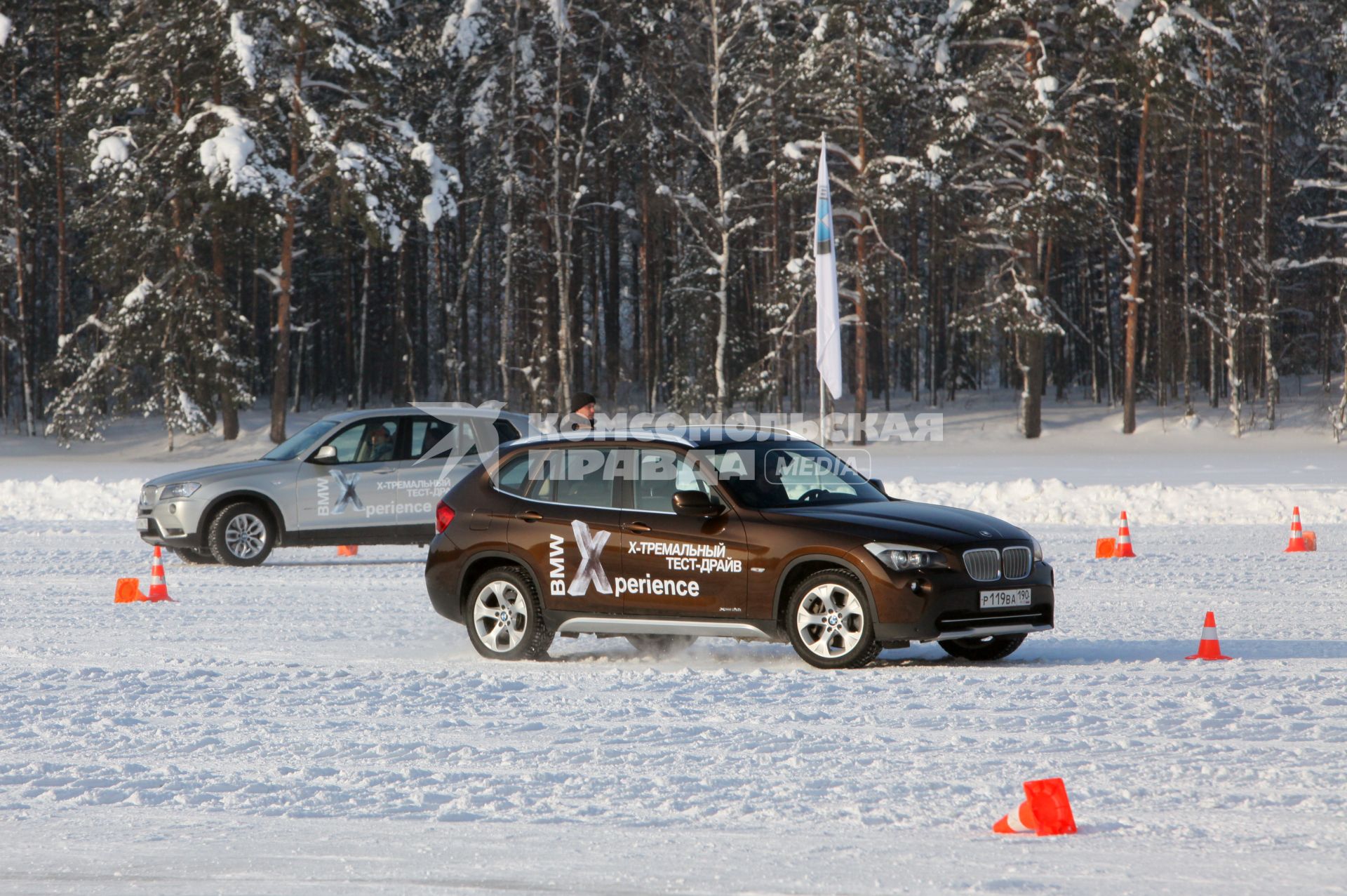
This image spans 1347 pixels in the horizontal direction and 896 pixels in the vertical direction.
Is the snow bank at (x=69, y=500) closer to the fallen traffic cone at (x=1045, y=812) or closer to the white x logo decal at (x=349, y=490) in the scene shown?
the white x logo decal at (x=349, y=490)

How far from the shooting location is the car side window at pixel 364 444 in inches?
727

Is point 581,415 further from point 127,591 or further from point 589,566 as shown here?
point 589,566

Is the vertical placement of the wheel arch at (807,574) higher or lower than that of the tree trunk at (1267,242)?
lower

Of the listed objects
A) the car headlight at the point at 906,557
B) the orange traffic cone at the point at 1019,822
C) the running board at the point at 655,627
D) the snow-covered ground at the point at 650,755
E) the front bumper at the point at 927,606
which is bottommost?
the snow-covered ground at the point at 650,755

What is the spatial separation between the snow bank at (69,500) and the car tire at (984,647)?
723 inches

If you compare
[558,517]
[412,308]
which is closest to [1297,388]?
[412,308]

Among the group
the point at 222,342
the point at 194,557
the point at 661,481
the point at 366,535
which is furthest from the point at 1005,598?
the point at 222,342

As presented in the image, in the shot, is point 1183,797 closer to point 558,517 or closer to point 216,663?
point 558,517

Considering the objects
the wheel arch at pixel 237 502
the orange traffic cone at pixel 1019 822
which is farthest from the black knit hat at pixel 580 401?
the orange traffic cone at pixel 1019 822

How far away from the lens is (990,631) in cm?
1044

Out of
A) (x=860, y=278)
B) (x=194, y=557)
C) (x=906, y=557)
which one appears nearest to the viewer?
(x=906, y=557)

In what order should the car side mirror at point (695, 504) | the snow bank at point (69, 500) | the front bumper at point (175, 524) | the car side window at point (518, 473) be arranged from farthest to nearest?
1. the snow bank at point (69, 500)
2. the front bumper at point (175, 524)
3. the car side window at point (518, 473)
4. the car side mirror at point (695, 504)

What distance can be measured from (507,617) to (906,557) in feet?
10.1

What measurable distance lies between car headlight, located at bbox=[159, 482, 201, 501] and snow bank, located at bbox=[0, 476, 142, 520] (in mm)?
7904
